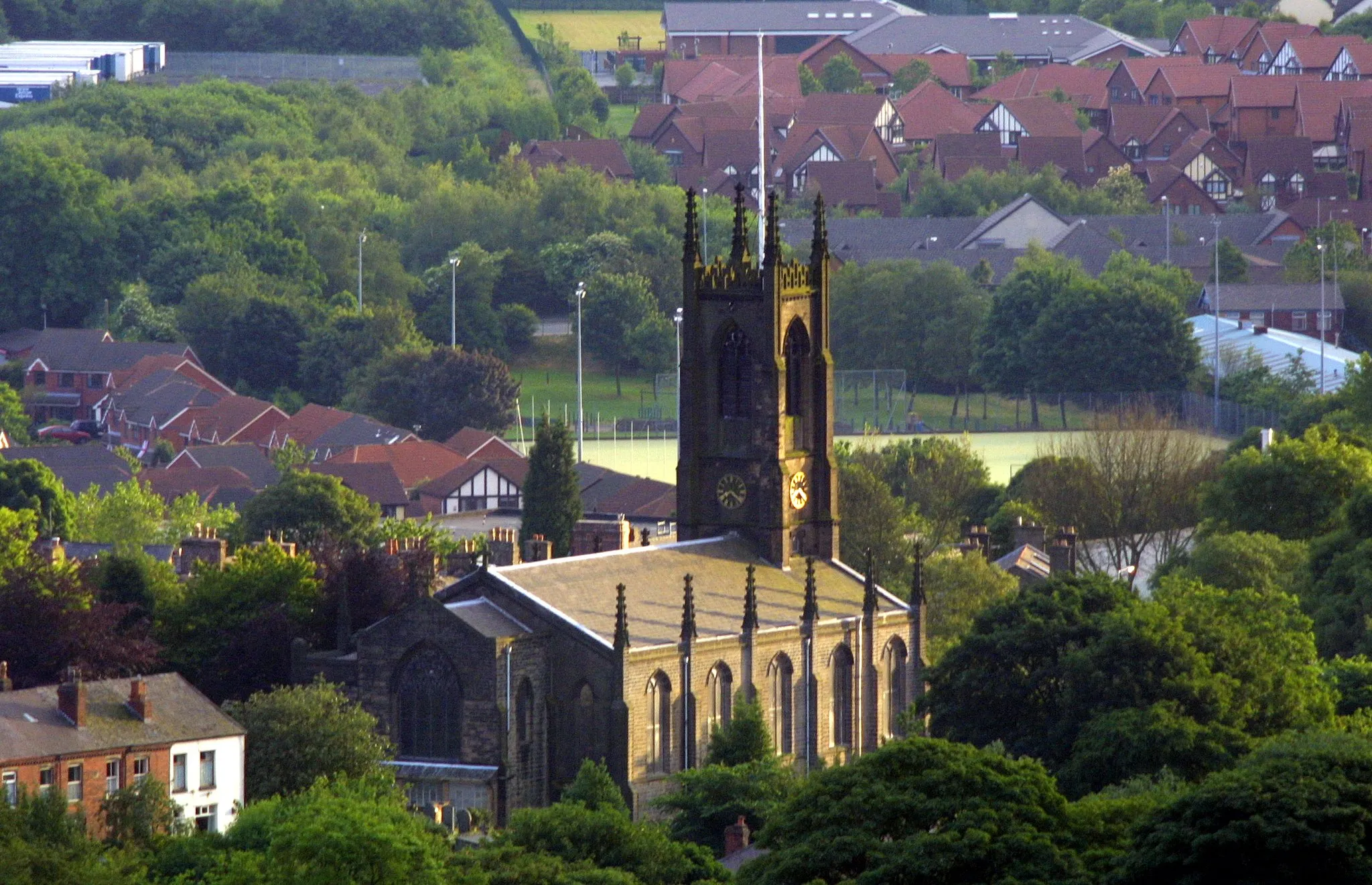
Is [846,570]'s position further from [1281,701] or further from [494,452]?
[494,452]

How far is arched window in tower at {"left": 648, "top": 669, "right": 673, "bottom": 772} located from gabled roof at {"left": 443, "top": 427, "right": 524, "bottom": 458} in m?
73.0

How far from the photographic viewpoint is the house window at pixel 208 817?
257 feet

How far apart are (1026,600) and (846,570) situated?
10074mm

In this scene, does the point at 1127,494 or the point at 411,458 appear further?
the point at 411,458

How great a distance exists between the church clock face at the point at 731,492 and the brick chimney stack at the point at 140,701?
1671 cm

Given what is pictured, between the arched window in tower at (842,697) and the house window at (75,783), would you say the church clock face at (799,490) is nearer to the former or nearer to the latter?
the arched window in tower at (842,697)

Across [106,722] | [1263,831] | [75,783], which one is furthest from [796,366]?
[1263,831]

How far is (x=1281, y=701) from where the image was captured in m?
80.1

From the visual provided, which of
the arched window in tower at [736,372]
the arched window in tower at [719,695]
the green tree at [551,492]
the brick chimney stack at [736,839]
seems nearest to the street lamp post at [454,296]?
the green tree at [551,492]

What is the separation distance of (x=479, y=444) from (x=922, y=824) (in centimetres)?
10073

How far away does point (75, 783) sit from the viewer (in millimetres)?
76625

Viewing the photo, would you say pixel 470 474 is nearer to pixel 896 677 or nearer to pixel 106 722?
pixel 896 677

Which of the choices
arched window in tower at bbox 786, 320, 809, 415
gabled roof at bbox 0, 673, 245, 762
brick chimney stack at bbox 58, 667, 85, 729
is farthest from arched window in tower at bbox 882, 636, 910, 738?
brick chimney stack at bbox 58, 667, 85, 729

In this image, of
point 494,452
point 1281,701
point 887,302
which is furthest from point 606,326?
point 1281,701
